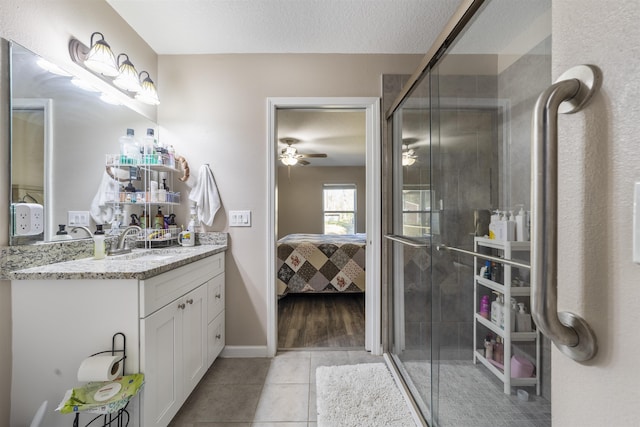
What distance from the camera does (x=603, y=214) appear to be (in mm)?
429

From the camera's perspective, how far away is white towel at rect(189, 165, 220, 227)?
2123 mm

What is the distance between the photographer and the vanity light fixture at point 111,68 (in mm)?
1495

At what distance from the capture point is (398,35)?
196 cm

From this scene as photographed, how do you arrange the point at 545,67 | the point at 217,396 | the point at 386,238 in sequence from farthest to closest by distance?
1. the point at 386,238
2. the point at 217,396
3. the point at 545,67

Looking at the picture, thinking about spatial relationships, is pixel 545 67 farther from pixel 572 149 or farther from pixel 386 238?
pixel 386 238

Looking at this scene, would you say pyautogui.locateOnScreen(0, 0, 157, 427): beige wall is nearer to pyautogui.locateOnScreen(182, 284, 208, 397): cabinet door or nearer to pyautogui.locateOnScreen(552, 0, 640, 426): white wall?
pyautogui.locateOnScreen(182, 284, 208, 397): cabinet door

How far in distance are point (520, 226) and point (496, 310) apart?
16.4 inches

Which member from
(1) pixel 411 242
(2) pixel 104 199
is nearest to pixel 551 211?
(1) pixel 411 242

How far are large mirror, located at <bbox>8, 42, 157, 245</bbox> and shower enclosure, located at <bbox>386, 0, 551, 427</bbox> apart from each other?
1.88m

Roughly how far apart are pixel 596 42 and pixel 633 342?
463 mm

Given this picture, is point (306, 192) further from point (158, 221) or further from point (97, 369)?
point (97, 369)

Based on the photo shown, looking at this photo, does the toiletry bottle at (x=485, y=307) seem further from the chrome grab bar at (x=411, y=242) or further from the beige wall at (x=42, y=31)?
the beige wall at (x=42, y=31)

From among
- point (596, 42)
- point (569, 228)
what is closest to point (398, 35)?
point (596, 42)

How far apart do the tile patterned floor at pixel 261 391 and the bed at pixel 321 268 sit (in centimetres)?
117
